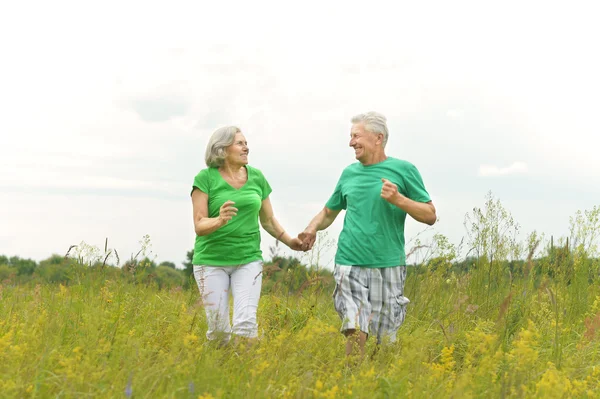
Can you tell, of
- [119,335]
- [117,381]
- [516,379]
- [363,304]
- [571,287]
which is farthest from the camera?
[571,287]

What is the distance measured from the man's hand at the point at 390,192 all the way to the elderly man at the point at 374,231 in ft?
0.05

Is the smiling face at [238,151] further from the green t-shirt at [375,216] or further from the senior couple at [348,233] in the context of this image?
the green t-shirt at [375,216]

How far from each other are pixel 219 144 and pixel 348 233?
1.24m

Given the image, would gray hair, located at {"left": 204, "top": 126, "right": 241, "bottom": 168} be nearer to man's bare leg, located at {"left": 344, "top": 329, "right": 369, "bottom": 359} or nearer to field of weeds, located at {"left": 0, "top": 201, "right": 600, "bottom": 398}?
field of weeds, located at {"left": 0, "top": 201, "right": 600, "bottom": 398}

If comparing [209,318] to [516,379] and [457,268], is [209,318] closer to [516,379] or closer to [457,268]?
[516,379]

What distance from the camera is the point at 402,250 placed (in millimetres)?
5328

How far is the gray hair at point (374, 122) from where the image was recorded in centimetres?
526

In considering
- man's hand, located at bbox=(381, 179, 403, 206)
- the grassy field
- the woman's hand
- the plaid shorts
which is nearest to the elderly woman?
the grassy field

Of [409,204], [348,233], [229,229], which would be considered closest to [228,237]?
[229,229]

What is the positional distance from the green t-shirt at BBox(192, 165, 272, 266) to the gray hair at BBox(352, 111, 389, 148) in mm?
1030

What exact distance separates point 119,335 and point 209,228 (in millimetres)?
1124

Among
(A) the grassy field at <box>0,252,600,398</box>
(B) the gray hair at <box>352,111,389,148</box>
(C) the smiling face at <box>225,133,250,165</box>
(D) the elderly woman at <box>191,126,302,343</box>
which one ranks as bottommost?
(A) the grassy field at <box>0,252,600,398</box>

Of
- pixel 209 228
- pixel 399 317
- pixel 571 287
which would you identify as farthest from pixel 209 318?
pixel 571 287

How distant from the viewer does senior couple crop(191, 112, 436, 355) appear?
5.15m
